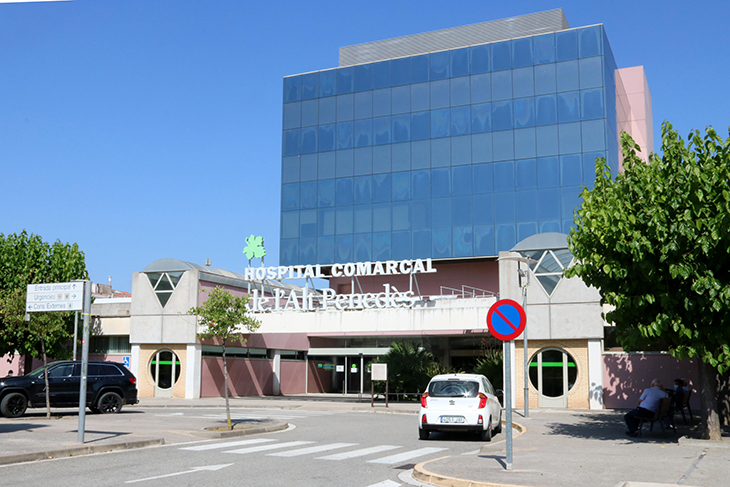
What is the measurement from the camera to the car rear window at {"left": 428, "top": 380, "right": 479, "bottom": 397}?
55.4 feet

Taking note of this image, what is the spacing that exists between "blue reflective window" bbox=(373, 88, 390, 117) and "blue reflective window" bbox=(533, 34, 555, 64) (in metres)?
10.5

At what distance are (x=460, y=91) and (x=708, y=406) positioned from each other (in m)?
36.0

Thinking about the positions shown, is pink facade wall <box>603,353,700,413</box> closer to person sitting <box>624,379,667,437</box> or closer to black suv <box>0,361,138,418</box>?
person sitting <box>624,379,667,437</box>

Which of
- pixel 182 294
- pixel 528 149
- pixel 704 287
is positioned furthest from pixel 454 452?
pixel 528 149

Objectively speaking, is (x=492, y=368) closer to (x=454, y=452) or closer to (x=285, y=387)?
(x=285, y=387)

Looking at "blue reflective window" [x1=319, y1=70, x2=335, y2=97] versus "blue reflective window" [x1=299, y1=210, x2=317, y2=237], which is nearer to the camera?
"blue reflective window" [x1=299, y1=210, x2=317, y2=237]

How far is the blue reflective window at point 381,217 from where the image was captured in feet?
162

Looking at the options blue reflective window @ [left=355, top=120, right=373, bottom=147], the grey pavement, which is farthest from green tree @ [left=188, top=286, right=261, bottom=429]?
blue reflective window @ [left=355, top=120, right=373, bottom=147]

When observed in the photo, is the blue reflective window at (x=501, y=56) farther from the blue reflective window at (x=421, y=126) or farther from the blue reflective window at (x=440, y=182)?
the blue reflective window at (x=440, y=182)

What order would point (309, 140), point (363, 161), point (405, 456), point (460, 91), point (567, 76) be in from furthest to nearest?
point (309, 140)
point (363, 161)
point (460, 91)
point (567, 76)
point (405, 456)

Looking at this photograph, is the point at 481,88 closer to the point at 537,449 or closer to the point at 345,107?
the point at 345,107

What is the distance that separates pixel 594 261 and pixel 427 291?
33.1 m

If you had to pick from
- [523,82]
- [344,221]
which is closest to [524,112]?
[523,82]

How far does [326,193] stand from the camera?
2037 inches
